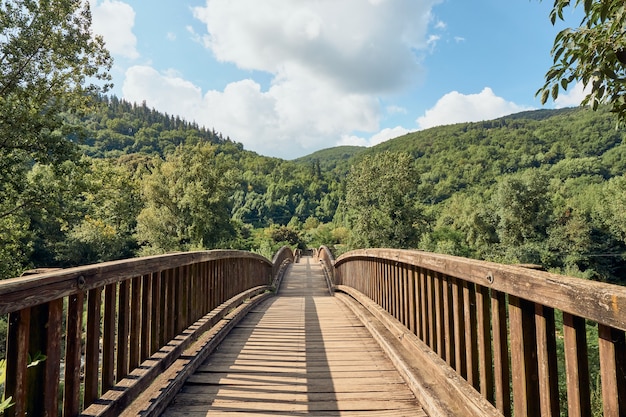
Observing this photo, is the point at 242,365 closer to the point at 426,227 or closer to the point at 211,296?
the point at 211,296

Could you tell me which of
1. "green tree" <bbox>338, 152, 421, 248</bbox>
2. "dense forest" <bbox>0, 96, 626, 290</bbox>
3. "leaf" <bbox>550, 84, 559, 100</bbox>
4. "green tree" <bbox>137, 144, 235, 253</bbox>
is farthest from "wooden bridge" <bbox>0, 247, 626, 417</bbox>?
"green tree" <bbox>137, 144, 235, 253</bbox>

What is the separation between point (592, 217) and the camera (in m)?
41.2

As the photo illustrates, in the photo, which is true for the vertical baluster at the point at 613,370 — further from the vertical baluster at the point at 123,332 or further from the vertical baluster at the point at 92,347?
the vertical baluster at the point at 123,332

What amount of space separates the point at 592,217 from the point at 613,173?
36.7 metres

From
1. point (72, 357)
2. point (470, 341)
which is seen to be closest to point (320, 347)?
point (470, 341)

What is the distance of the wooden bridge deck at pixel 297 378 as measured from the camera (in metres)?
2.49

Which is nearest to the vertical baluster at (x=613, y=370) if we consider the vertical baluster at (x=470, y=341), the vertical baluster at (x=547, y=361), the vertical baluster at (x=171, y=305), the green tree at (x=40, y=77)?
the vertical baluster at (x=547, y=361)

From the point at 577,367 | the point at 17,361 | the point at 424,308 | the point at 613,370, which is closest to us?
the point at 613,370

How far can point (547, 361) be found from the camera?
62.1 inches

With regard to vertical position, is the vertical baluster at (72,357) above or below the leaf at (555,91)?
below

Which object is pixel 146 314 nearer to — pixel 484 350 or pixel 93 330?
pixel 93 330

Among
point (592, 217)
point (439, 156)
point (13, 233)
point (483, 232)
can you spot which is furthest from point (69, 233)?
point (439, 156)

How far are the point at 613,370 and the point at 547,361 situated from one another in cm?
39

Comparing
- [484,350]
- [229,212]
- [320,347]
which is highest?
[229,212]
